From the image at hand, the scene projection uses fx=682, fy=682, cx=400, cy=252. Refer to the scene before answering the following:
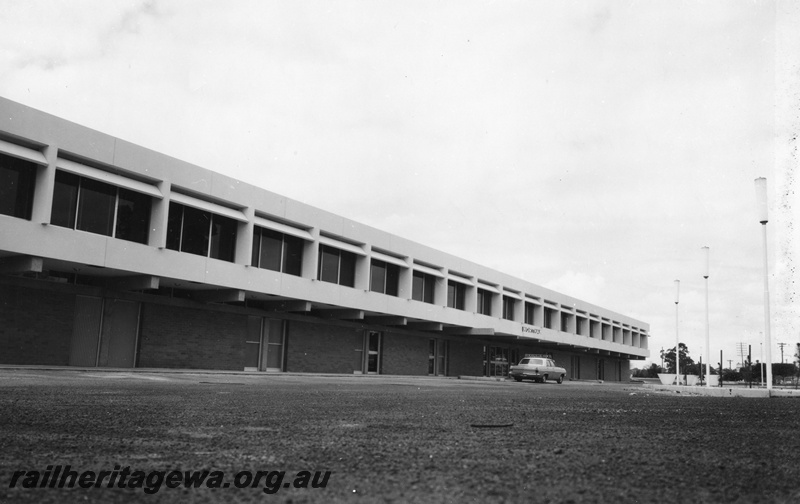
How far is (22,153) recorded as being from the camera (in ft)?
72.3

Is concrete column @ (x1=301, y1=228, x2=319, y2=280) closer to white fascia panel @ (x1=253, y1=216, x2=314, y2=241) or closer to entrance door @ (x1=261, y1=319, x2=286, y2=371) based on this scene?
white fascia panel @ (x1=253, y1=216, x2=314, y2=241)

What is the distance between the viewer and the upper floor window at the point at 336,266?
1452 inches

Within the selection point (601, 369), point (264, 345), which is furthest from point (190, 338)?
point (601, 369)

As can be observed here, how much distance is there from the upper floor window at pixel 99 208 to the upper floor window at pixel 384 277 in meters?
15.6

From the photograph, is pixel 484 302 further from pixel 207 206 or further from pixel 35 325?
pixel 35 325

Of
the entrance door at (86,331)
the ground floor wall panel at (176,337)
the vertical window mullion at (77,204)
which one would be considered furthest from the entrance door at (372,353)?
the vertical window mullion at (77,204)

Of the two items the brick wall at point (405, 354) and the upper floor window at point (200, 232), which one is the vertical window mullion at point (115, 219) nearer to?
the upper floor window at point (200, 232)

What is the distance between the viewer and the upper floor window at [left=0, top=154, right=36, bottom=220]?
73.7 ft

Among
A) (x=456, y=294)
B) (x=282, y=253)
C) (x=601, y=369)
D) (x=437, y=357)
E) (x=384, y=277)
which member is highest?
(x=282, y=253)

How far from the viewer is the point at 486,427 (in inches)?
223

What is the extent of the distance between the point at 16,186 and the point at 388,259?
2187 centimetres

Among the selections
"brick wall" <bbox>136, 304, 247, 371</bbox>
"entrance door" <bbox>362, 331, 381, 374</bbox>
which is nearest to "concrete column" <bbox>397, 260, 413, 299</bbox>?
"entrance door" <bbox>362, 331, 381, 374</bbox>

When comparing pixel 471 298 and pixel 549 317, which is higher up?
pixel 471 298

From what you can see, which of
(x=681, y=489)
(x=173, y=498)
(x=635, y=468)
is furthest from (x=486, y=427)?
(x=173, y=498)
